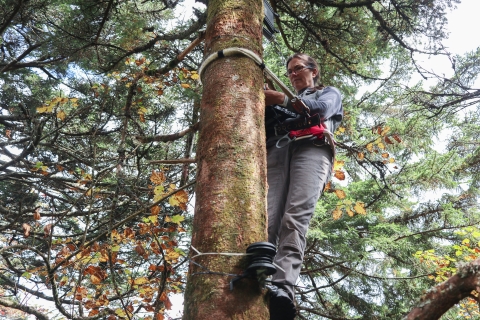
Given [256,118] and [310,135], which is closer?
[256,118]

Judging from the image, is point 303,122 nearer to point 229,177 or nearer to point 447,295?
point 229,177

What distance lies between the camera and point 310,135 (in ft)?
8.70

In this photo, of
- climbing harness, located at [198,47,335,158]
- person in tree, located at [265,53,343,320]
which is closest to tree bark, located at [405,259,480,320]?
person in tree, located at [265,53,343,320]

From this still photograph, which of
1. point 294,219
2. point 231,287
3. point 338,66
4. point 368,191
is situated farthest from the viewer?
point 368,191

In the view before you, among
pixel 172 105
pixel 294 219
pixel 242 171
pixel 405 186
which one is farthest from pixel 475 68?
pixel 242 171

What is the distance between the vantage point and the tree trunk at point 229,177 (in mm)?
1463

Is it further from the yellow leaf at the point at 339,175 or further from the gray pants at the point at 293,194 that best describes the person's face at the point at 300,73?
the yellow leaf at the point at 339,175

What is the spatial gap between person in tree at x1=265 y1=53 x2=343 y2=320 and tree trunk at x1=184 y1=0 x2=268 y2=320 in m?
0.48

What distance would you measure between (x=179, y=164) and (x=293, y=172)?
3.13m

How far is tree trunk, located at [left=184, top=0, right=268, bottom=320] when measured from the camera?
1463mm

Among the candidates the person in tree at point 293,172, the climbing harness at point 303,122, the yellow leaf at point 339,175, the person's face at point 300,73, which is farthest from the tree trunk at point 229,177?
the yellow leaf at point 339,175

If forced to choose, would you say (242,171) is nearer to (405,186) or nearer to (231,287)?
(231,287)

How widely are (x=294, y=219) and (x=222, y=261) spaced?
880mm

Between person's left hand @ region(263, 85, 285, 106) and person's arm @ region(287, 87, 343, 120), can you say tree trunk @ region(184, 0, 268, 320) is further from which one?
person's arm @ region(287, 87, 343, 120)
